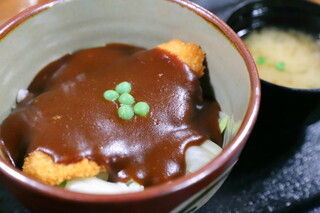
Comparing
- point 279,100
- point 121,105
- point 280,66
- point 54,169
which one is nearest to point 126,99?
point 121,105

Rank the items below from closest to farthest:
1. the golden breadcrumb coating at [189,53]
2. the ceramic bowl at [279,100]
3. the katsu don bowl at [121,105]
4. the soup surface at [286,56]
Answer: the katsu don bowl at [121,105] < the golden breadcrumb coating at [189,53] < the ceramic bowl at [279,100] < the soup surface at [286,56]

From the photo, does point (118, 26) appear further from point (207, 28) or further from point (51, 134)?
point (51, 134)

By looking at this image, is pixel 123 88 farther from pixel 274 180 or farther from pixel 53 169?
pixel 274 180

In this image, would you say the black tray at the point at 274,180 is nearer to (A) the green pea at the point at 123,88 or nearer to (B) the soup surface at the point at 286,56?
(B) the soup surface at the point at 286,56

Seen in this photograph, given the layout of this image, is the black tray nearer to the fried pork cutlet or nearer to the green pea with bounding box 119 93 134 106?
the fried pork cutlet

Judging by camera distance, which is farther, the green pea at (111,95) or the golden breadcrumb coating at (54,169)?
the green pea at (111,95)

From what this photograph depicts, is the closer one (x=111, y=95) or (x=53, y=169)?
(x=53, y=169)

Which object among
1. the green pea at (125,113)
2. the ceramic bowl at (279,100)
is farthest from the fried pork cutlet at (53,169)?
the ceramic bowl at (279,100)

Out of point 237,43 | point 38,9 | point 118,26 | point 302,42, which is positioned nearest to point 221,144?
point 237,43
